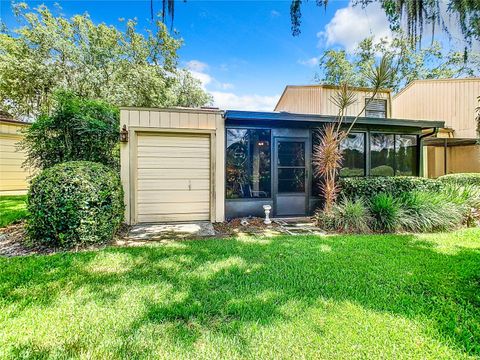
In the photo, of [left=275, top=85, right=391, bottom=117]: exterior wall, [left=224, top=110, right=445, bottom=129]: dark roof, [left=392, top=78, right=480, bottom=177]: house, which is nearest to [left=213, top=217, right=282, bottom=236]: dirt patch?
[left=224, top=110, right=445, bottom=129]: dark roof

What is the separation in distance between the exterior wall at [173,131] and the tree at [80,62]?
7.28 meters

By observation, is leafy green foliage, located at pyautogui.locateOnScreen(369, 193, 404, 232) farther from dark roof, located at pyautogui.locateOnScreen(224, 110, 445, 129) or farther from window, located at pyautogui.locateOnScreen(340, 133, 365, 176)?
dark roof, located at pyautogui.locateOnScreen(224, 110, 445, 129)

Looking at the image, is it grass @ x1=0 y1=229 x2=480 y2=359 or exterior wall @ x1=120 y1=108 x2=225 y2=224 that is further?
A: exterior wall @ x1=120 y1=108 x2=225 y2=224

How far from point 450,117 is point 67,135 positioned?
1602 centimetres

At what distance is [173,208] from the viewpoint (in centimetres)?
643

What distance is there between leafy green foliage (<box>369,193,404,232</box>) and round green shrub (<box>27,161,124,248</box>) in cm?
582

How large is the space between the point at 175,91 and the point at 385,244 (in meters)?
16.5

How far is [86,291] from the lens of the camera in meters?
2.71

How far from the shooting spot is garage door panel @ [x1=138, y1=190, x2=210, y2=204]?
6.27 metres

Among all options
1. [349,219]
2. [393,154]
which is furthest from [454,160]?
[349,219]

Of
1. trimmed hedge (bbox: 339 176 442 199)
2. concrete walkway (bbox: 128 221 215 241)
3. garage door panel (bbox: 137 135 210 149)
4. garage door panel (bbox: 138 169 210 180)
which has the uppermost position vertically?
garage door panel (bbox: 137 135 210 149)

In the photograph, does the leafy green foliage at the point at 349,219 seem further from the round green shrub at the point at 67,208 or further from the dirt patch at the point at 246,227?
the round green shrub at the point at 67,208

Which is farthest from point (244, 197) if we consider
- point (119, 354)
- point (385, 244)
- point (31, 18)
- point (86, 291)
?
point (31, 18)

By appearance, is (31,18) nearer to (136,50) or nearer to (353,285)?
(136,50)
